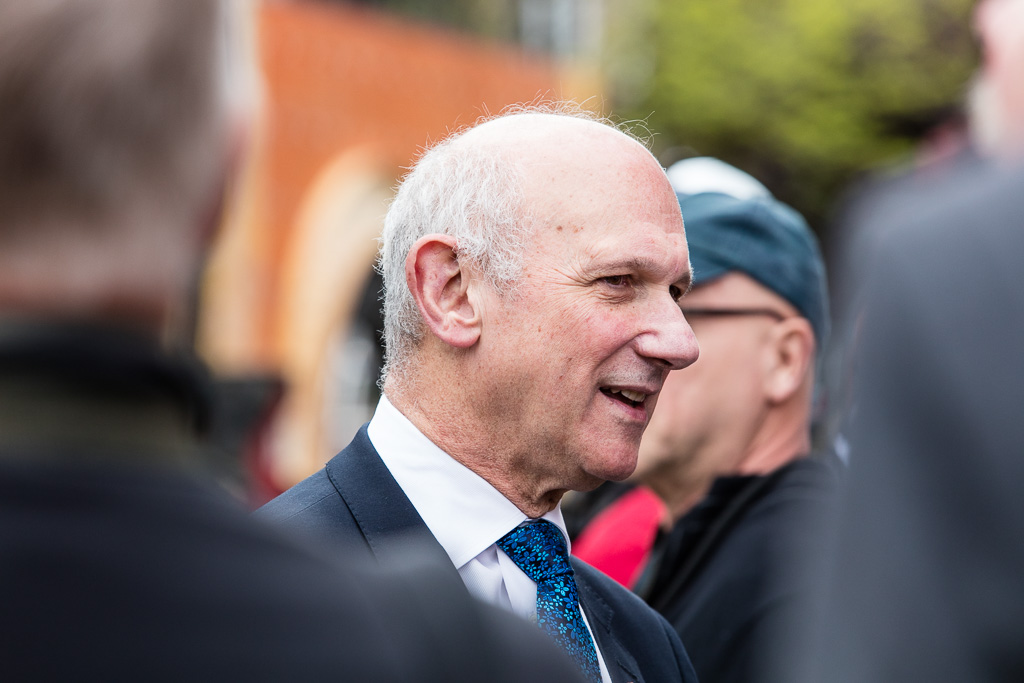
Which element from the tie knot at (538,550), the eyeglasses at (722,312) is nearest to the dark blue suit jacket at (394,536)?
the tie knot at (538,550)

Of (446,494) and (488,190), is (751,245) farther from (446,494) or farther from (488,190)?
(446,494)

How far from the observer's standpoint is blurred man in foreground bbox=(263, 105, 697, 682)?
217cm

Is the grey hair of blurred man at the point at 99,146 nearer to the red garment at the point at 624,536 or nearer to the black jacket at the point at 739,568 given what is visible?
the black jacket at the point at 739,568

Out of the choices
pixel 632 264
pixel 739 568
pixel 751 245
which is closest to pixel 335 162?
pixel 751 245

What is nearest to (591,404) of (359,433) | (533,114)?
(359,433)

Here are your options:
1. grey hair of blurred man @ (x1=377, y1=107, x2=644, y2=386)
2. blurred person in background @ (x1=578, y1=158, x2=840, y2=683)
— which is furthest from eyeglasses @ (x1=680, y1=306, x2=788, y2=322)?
grey hair of blurred man @ (x1=377, y1=107, x2=644, y2=386)

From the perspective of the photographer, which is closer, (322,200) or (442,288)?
(442,288)

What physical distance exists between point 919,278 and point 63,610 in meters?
0.82

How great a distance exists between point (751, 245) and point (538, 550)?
135 cm

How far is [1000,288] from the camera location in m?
1.07

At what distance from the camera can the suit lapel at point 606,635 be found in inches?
85.1

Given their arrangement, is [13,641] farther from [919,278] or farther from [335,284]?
[335,284]

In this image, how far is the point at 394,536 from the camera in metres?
2.01

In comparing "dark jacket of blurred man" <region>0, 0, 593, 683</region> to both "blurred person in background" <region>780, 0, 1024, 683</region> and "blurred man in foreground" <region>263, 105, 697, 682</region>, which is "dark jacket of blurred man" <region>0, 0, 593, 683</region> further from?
"blurred man in foreground" <region>263, 105, 697, 682</region>
